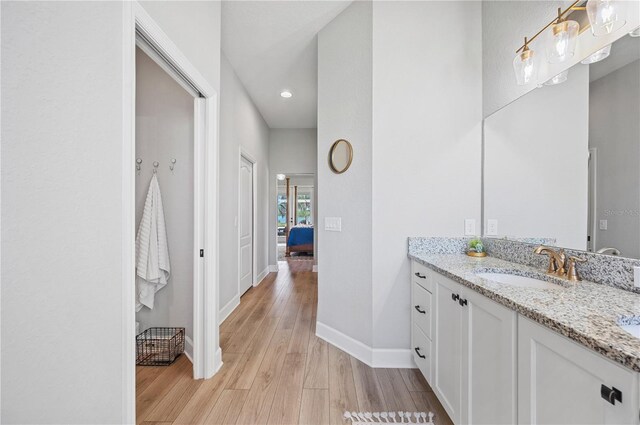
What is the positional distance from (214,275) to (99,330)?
922mm

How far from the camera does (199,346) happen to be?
1896 mm

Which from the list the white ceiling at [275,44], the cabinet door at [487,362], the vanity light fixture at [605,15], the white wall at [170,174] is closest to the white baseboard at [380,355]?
Answer: the cabinet door at [487,362]

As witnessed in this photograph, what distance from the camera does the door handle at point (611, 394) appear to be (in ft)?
2.01

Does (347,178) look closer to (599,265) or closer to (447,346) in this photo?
(447,346)

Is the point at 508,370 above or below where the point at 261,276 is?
above

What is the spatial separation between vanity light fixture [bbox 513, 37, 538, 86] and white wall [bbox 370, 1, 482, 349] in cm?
40

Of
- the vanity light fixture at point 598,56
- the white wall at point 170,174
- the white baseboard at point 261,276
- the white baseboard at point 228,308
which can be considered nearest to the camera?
the vanity light fixture at point 598,56

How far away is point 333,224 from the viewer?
95.5 inches

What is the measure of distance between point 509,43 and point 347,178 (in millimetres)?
1448

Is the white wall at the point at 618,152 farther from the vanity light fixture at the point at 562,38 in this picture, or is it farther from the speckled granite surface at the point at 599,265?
the vanity light fixture at the point at 562,38

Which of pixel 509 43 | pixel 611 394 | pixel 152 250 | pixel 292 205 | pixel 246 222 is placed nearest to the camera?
pixel 611 394

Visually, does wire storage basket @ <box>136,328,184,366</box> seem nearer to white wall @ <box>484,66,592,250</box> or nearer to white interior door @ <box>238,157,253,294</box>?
white interior door @ <box>238,157,253,294</box>

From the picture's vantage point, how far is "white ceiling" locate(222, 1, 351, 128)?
7.70 ft

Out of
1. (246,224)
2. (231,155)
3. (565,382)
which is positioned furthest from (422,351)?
(246,224)
